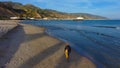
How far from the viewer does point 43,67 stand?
1098 centimetres

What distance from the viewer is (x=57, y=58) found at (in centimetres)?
1337

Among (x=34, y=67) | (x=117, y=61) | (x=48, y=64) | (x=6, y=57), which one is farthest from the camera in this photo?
(x=117, y=61)

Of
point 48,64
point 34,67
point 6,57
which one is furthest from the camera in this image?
point 6,57

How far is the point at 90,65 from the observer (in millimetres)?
12102

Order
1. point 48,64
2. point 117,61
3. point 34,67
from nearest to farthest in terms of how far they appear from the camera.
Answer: point 34,67 → point 48,64 → point 117,61

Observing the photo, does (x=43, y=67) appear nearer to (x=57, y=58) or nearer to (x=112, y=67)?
(x=57, y=58)

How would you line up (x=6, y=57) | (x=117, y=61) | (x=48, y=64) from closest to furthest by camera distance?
1. (x=48, y=64)
2. (x=6, y=57)
3. (x=117, y=61)

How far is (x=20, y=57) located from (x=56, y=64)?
8.30ft

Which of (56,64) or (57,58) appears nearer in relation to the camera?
(56,64)

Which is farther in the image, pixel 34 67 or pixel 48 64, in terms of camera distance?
pixel 48 64

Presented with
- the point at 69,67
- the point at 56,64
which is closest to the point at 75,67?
the point at 69,67

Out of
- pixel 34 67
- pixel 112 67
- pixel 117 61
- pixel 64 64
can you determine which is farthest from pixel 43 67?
pixel 117 61

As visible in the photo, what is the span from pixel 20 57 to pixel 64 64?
2918mm

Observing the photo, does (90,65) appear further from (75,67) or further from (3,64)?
(3,64)
